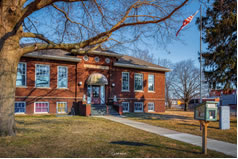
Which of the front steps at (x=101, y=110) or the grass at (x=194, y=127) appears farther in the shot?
the front steps at (x=101, y=110)

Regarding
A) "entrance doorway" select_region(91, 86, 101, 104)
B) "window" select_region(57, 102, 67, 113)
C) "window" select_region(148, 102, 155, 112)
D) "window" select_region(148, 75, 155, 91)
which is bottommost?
"window" select_region(148, 102, 155, 112)

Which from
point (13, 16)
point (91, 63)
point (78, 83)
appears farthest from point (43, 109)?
point (13, 16)

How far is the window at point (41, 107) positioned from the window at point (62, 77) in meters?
2.15

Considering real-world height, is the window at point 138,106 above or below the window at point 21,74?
below

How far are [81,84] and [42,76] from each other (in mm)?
3687

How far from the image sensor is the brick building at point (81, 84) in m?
18.5

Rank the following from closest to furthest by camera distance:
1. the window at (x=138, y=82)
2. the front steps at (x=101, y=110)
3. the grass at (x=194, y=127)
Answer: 1. the grass at (x=194, y=127)
2. the front steps at (x=101, y=110)
3. the window at (x=138, y=82)

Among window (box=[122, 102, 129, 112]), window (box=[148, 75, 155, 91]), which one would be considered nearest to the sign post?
window (box=[122, 102, 129, 112])

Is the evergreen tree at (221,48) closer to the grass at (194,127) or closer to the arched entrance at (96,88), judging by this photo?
the grass at (194,127)

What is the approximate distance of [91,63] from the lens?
832 inches

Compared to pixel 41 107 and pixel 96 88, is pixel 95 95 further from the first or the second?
pixel 41 107

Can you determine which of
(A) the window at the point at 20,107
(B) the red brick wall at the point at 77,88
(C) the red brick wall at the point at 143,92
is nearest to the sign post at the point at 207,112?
(B) the red brick wall at the point at 77,88

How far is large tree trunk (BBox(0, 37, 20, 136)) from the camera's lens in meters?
7.91

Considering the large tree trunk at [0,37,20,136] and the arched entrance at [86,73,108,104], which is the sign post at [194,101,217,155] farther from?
the arched entrance at [86,73,108,104]
